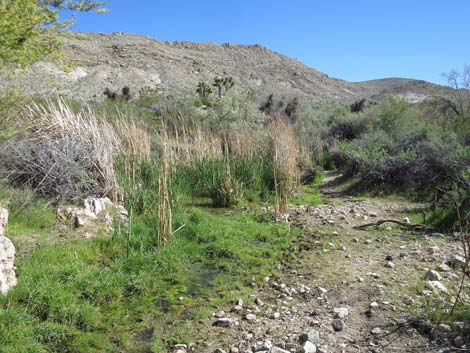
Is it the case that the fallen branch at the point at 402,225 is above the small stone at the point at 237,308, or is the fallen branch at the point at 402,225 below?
above

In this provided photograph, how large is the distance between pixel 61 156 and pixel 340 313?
491cm

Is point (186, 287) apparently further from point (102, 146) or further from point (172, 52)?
point (172, 52)

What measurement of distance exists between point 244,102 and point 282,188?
28.4ft

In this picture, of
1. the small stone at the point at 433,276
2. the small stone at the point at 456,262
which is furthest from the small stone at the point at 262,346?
the small stone at the point at 456,262

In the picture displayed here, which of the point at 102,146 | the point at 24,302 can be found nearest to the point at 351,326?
the point at 24,302

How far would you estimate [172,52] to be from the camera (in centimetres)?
5256

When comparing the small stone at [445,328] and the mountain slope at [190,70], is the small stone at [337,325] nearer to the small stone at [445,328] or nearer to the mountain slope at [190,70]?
the small stone at [445,328]

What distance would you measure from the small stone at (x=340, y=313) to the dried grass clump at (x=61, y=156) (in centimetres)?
409

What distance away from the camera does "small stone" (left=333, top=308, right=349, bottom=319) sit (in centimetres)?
350

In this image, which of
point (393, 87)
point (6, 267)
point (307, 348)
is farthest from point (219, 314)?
point (393, 87)

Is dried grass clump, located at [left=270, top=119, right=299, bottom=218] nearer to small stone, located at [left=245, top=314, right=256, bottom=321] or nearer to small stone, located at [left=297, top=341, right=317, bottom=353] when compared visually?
small stone, located at [left=245, top=314, right=256, bottom=321]

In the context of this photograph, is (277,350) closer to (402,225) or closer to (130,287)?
(130,287)

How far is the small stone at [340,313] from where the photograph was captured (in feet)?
11.5

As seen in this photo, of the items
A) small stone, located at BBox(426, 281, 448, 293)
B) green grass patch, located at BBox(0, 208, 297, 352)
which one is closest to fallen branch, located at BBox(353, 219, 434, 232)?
green grass patch, located at BBox(0, 208, 297, 352)
